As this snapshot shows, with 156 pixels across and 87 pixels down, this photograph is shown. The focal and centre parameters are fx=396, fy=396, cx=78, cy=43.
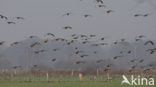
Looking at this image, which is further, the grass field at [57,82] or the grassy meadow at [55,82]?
the grassy meadow at [55,82]

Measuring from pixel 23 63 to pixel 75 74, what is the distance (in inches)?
4634

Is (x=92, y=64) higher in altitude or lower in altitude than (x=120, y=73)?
higher

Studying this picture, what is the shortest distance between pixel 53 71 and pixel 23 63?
4614 inches

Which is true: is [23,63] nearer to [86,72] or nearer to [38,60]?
[38,60]

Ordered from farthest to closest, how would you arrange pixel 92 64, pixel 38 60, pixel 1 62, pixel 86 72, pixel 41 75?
1. pixel 38 60
2. pixel 1 62
3. pixel 92 64
4. pixel 86 72
5. pixel 41 75

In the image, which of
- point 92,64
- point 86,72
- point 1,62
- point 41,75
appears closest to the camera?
point 41,75

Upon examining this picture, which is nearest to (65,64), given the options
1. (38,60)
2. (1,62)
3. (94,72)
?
(38,60)

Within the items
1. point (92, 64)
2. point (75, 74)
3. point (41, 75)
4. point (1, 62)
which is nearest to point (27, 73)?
point (41, 75)

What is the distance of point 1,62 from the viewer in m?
185

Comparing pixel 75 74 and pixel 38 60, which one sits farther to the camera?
pixel 38 60

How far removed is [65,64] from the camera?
7411 inches

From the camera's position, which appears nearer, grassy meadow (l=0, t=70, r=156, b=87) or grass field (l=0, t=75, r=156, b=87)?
grass field (l=0, t=75, r=156, b=87)

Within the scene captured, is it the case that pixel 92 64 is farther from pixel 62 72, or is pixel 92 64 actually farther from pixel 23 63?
pixel 62 72

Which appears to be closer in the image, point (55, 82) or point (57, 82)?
point (57, 82)
